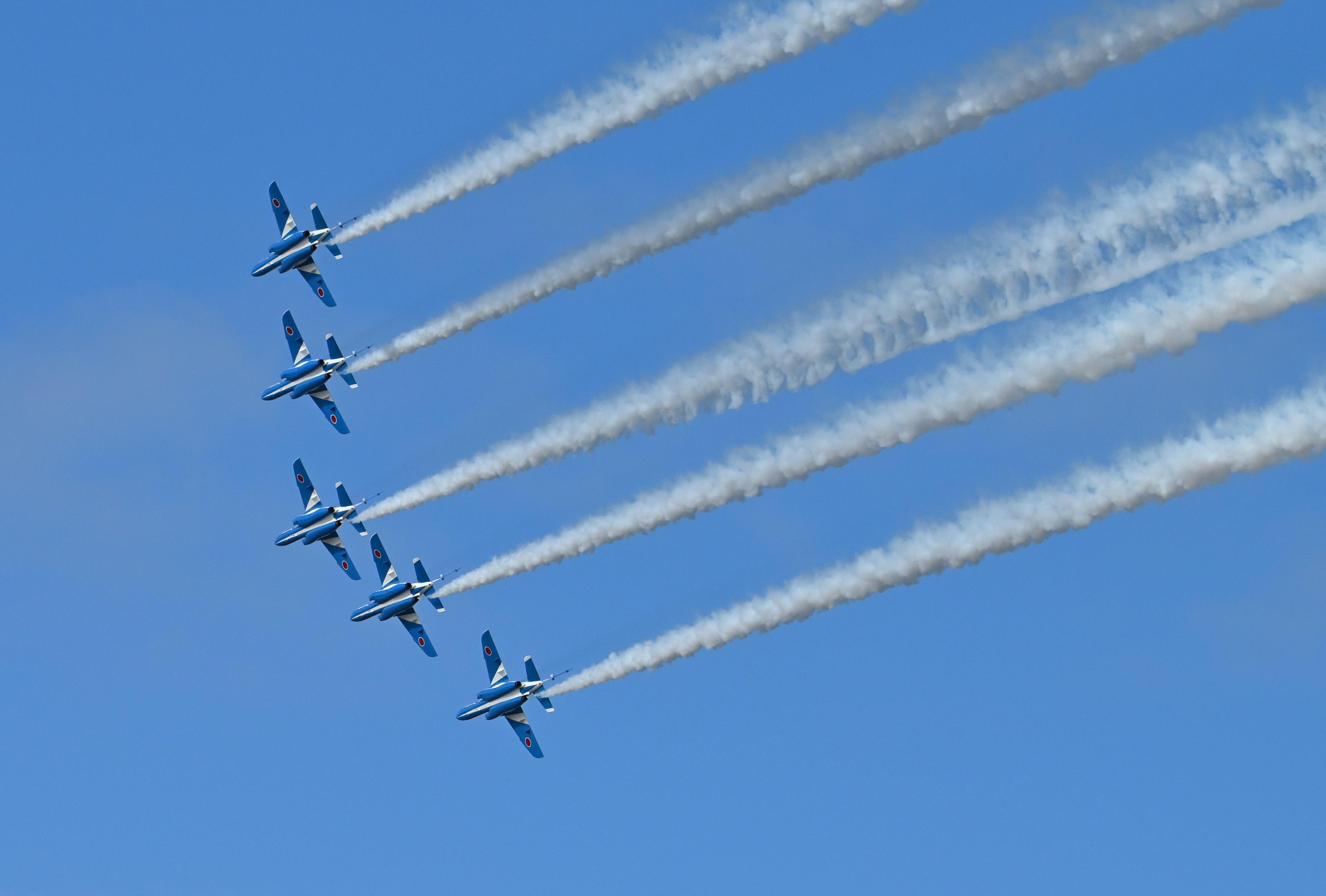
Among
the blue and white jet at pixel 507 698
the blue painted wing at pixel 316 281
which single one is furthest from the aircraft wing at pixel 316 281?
the blue and white jet at pixel 507 698

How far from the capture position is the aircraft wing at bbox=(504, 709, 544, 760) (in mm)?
52781

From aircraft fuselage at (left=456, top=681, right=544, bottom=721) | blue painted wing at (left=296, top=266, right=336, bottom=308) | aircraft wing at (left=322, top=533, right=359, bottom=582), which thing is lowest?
aircraft fuselage at (left=456, top=681, right=544, bottom=721)

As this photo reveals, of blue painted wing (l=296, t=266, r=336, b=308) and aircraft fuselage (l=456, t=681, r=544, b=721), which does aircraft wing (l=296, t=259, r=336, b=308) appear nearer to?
blue painted wing (l=296, t=266, r=336, b=308)

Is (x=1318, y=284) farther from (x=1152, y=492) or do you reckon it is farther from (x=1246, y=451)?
(x=1152, y=492)

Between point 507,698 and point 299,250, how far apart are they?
12669 mm

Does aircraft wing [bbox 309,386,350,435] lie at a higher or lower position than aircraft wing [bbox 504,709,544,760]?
higher

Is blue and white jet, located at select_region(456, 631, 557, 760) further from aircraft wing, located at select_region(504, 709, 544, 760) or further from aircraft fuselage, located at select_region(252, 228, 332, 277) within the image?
aircraft fuselage, located at select_region(252, 228, 332, 277)

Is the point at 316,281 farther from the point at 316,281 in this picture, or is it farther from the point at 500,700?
the point at 500,700

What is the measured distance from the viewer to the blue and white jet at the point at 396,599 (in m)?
51.9

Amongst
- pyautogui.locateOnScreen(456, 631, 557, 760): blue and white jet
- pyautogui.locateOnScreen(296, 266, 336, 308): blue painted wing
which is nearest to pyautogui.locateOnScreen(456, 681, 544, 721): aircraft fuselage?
pyautogui.locateOnScreen(456, 631, 557, 760): blue and white jet

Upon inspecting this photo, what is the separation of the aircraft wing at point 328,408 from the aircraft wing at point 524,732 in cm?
894

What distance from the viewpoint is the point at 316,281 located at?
174 feet

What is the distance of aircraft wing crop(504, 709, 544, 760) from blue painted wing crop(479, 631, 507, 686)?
3.17ft

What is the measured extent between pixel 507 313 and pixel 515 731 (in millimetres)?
14107
